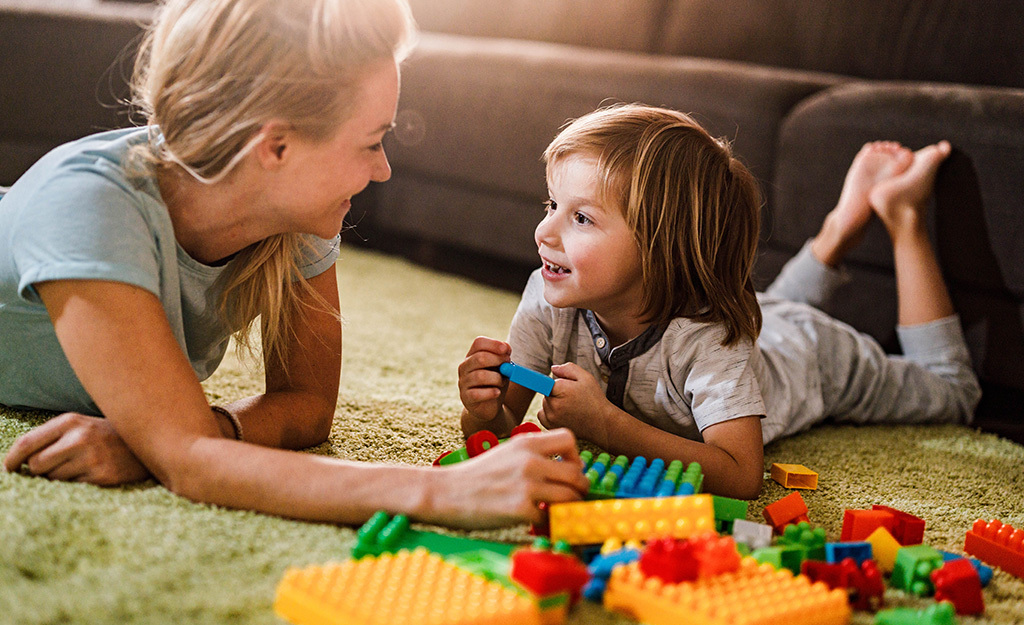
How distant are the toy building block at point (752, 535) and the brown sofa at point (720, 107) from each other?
70cm

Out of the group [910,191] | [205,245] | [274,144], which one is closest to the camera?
[274,144]

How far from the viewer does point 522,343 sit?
3.63ft

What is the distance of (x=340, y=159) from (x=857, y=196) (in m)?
0.90

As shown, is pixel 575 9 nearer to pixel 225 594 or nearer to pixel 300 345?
pixel 300 345

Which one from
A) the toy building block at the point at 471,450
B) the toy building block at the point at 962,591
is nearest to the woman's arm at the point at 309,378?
the toy building block at the point at 471,450

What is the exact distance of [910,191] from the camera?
1.35 m

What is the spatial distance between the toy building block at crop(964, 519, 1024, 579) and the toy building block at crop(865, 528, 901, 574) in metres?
0.10

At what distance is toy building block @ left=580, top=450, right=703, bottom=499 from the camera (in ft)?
2.55

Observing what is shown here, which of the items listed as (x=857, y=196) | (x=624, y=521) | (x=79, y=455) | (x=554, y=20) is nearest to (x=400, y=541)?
(x=624, y=521)

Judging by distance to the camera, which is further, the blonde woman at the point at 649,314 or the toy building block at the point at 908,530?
the blonde woman at the point at 649,314

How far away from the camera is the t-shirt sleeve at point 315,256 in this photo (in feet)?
3.24

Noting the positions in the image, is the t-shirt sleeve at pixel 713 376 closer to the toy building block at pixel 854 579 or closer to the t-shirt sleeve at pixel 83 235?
the toy building block at pixel 854 579

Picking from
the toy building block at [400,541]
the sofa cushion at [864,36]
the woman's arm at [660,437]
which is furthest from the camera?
the sofa cushion at [864,36]

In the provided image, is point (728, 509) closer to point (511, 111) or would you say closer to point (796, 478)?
point (796, 478)
